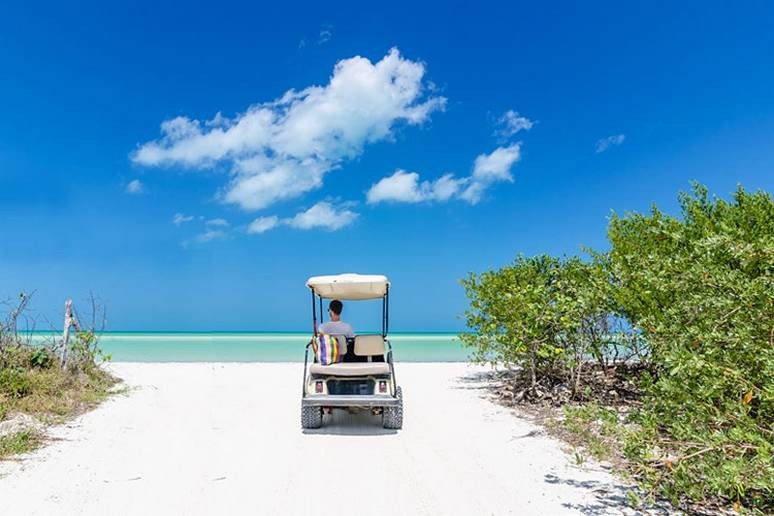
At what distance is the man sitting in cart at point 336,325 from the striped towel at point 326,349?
1.20 ft

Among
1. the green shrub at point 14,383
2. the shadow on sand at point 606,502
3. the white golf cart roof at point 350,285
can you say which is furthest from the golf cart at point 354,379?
the green shrub at point 14,383

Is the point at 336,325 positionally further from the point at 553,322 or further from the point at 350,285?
the point at 553,322

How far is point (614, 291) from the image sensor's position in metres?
9.27

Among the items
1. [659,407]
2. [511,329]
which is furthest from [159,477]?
[511,329]

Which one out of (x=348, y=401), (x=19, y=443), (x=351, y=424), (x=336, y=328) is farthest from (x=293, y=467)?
(x=19, y=443)

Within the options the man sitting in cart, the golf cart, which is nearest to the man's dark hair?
the man sitting in cart

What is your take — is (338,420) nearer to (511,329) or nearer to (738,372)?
(511,329)

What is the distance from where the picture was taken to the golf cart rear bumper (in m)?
7.71

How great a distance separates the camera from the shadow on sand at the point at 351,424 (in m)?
8.08

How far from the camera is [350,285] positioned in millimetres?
8883

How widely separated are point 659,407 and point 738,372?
94 cm

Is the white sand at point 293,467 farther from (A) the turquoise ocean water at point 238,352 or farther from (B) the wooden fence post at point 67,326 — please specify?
(A) the turquoise ocean water at point 238,352

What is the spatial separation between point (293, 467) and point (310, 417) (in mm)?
1853

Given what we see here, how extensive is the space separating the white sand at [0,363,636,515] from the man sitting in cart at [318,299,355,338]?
142 centimetres
